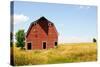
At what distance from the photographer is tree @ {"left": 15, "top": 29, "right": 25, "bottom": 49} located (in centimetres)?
203

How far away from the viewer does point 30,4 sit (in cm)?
210

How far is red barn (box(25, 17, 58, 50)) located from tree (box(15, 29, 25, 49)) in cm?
4

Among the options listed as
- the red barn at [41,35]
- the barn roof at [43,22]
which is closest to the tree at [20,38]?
the red barn at [41,35]

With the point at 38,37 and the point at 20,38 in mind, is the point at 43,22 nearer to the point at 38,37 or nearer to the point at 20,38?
the point at 38,37

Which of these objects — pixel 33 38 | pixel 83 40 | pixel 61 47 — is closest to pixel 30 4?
pixel 33 38

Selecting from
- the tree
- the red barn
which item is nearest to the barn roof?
the red barn

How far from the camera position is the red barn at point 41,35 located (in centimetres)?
209

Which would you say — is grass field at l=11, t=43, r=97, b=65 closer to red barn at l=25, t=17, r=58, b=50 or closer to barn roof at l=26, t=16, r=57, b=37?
red barn at l=25, t=17, r=58, b=50

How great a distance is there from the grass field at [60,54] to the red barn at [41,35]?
62 mm

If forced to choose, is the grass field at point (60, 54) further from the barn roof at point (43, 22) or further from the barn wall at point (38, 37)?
the barn roof at point (43, 22)

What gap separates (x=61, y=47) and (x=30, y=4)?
1.87 ft

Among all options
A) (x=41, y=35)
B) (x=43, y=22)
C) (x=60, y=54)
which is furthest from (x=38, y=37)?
(x=60, y=54)
